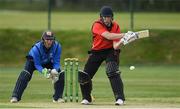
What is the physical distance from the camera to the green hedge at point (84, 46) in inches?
1293

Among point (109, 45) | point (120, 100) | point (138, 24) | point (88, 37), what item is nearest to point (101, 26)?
point (109, 45)

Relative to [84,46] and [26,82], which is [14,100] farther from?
[84,46]

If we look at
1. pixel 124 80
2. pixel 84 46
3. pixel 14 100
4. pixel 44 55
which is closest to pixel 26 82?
pixel 14 100

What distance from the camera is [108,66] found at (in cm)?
1552

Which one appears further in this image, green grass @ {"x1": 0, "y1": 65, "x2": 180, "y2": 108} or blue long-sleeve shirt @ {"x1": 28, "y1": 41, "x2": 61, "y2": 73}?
blue long-sleeve shirt @ {"x1": 28, "y1": 41, "x2": 61, "y2": 73}

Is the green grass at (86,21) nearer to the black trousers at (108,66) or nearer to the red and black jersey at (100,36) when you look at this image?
the black trousers at (108,66)

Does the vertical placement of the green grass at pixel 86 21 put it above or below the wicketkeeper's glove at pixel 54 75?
above

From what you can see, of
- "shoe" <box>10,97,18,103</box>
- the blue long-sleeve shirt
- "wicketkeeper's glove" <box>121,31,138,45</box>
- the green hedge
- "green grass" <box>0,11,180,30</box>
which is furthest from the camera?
"green grass" <box>0,11,180,30</box>

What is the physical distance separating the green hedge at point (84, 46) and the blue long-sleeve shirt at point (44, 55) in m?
16.2

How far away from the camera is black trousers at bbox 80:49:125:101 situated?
15.5m

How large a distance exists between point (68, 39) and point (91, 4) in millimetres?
8444

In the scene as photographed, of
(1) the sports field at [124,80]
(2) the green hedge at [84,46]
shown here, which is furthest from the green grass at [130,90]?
(2) the green hedge at [84,46]

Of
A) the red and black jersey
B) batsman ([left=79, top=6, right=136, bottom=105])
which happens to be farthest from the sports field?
the red and black jersey

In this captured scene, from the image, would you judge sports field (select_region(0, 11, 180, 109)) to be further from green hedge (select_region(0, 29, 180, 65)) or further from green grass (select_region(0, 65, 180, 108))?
green hedge (select_region(0, 29, 180, 65))
